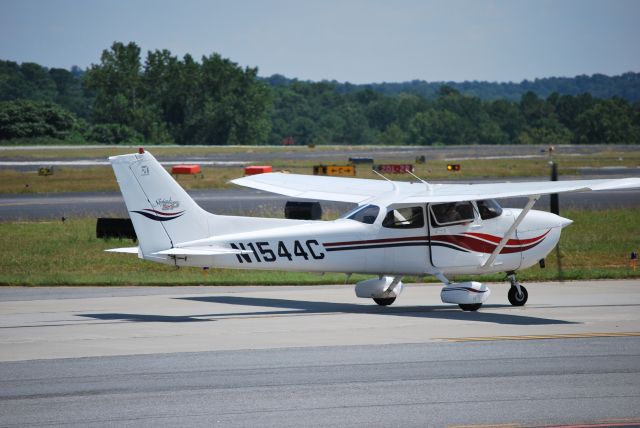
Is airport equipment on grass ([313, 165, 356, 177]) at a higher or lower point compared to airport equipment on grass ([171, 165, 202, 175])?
lower

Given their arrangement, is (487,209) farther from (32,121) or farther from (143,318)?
(32,121)

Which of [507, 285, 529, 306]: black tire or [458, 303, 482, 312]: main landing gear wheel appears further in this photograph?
[507, 285, 529, 306]: black tire

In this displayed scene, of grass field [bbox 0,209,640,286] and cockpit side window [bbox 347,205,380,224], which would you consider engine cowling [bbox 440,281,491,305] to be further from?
grass field [bbox 0,209,640,286]

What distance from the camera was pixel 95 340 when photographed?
1600cm

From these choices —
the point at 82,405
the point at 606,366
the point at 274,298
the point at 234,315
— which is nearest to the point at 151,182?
the point at 234,315

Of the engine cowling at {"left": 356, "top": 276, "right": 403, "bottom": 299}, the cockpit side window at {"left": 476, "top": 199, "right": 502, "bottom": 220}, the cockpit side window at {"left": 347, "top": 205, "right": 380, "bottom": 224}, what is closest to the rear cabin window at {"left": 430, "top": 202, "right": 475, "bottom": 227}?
the cockpit side window at {"left": 476, "top": 199, "right": 502, "bottom": 220}

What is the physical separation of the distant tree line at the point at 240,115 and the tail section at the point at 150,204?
10695cm

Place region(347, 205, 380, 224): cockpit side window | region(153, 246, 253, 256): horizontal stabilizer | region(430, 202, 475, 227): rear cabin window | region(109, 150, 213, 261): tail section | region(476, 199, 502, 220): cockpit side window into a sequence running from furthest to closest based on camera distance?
region(476, 199, 502, 220): cockpit side window → region(430, 202, 475, 227): rear cabin window → region(347, 205, 380, 224): cockpit side window → region(109, 150, 213, 261): tail section → region(153, 246, 253, 256): horizontal stabilizer

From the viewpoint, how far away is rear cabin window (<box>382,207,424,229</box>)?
18703 mm

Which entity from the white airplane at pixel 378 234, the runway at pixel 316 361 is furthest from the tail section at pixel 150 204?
the runway at pixel 316 361

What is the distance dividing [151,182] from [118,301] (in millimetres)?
3945

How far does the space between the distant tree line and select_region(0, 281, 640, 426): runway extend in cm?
10653

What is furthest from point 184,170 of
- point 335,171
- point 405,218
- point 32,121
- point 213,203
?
point 32,121

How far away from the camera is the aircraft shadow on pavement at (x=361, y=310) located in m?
17.9
